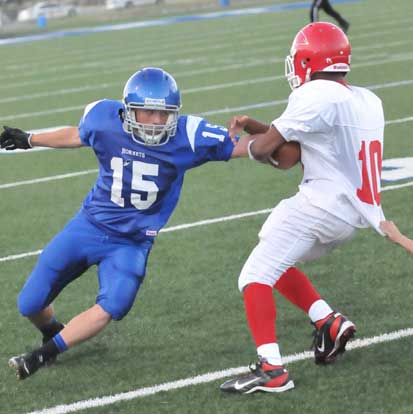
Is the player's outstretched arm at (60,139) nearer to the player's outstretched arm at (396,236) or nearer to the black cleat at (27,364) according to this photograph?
the black cleat at (27,364)

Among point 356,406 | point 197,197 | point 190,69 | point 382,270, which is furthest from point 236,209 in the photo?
point 190,69

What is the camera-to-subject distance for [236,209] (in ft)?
24.0

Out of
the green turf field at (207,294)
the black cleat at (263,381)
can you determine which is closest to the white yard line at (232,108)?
the green turf field at (207,294)

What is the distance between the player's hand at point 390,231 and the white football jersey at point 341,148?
31mm

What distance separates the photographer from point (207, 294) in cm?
547

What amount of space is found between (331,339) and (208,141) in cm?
100

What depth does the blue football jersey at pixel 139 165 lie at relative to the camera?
14.6 ft

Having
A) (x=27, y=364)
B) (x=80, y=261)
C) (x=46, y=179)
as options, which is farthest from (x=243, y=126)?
(x=46, y=179)

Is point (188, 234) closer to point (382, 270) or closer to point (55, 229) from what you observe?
point (55, 229)

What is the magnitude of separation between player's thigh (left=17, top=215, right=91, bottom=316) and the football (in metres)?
0.92

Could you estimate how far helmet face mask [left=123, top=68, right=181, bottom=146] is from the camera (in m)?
4.33

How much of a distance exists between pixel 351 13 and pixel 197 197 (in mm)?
18099

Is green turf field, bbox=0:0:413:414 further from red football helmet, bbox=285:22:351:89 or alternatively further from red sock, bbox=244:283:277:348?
red football helmet, bbox=285:22:351:89

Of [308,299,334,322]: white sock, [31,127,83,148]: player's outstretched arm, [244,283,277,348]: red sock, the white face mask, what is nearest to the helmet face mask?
the white face mask
